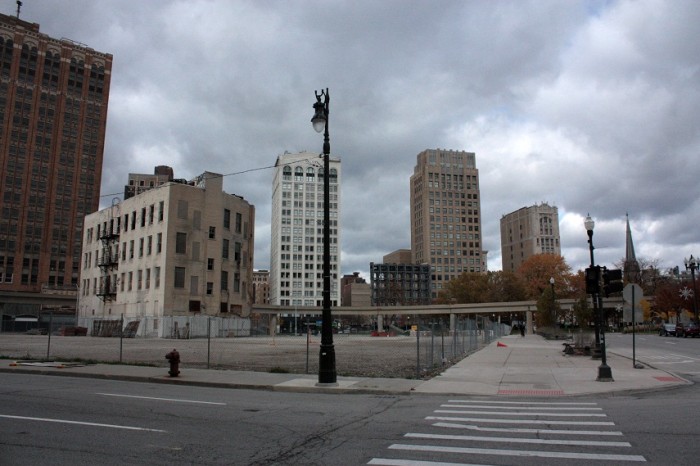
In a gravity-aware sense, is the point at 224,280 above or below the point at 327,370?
above

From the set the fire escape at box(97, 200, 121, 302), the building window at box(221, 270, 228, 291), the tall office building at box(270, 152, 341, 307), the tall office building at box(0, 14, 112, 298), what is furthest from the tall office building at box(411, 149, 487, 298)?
the fire escape at box(97, 200, 121, 302)

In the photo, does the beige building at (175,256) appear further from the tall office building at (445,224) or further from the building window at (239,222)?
the tall office building at (445,224)

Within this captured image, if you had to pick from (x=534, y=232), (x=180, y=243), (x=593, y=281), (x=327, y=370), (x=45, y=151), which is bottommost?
(x=327, y=370)

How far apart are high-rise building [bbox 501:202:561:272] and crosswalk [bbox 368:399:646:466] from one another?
174 m

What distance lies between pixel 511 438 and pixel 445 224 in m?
189

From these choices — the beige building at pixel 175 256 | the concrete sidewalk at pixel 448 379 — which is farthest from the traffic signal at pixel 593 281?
the beige building at pixel 175 256

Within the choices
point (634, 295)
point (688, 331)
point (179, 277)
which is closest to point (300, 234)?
point (179, 277)

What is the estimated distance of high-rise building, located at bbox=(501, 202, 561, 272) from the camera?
179625 mm

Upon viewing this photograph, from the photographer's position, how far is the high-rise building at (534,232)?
589 ft

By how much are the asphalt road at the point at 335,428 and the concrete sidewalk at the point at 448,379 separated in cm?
93

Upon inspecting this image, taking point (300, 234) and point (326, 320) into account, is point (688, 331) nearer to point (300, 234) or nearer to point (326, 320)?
point (326, 320)

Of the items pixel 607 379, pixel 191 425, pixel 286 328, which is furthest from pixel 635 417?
pixel 286 328

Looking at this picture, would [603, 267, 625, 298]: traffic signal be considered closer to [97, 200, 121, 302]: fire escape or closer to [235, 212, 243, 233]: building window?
[235, 212, 243, 233]: building window

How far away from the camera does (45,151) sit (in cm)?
11419
